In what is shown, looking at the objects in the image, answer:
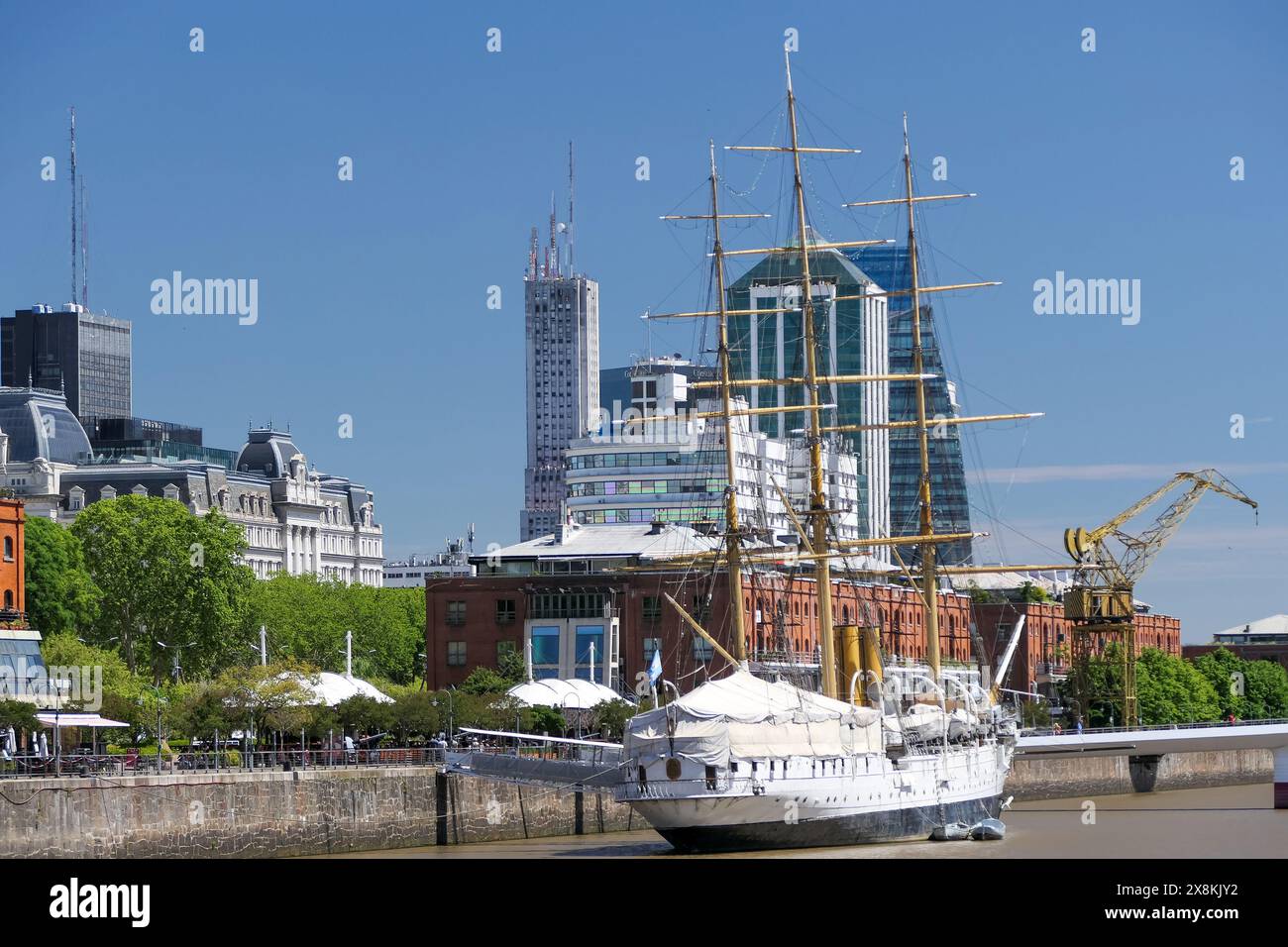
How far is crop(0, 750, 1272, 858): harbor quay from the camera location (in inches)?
2586

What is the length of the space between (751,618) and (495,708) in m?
36.4

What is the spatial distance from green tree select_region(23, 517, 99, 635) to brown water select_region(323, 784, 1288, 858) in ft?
154

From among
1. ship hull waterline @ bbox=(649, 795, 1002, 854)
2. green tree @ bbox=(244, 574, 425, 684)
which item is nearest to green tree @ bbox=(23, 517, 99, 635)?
green tree @ bbox=(244, 574, 425, 684)

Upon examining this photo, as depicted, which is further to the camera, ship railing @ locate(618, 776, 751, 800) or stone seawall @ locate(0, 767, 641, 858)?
ship railing @ locate(618, 776, 751, 800)

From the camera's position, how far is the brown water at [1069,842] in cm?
7650

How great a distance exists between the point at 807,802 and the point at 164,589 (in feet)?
211

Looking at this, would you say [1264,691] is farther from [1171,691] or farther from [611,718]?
[611,718]

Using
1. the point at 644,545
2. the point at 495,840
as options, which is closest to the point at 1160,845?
the point at 495,840

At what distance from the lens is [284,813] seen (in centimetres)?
7456

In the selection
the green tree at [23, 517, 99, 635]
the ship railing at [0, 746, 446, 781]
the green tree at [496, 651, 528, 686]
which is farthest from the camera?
the green tree at [496, 651, 528, 686]

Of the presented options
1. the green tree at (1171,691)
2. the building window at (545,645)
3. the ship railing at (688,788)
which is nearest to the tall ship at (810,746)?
the ship railing at (688,788)

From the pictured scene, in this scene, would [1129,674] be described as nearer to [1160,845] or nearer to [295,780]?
[1160,845]

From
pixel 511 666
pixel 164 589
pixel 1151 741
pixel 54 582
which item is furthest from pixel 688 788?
pixel 164 589

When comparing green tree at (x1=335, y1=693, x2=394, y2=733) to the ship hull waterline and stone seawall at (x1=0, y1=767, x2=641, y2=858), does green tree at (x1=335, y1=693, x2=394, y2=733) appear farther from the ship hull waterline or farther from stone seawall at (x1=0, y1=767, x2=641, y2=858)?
the ship hull waterline
